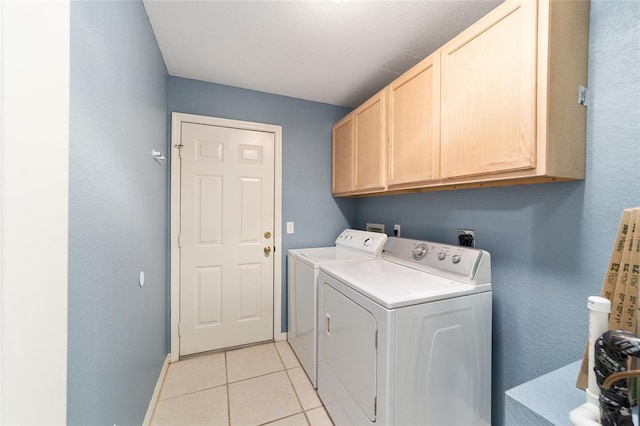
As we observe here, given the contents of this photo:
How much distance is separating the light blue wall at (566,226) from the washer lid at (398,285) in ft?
0.77

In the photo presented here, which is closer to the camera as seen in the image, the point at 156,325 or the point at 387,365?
the point at 387,365

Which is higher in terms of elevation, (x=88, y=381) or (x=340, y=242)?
(x=340, y=242)

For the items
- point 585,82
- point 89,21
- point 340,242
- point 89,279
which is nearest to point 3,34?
point 89,21

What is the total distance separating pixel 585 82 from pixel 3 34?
190 cm

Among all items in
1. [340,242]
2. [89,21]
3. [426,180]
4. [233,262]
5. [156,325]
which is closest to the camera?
[89,21]

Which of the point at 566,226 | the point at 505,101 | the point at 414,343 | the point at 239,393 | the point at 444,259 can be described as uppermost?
the point at 505,101

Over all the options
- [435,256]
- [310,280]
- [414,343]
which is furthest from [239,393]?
[435,256]

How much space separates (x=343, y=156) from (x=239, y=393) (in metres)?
2.13

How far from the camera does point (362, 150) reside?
212cm

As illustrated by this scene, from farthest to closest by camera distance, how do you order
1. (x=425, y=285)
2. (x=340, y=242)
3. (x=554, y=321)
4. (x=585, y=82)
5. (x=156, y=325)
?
(x=340, y=242), (x=156, y=325), (x=425, y=285), (x=554, y=321), (x=585, y=82)

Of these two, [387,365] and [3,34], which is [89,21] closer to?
[3,34]

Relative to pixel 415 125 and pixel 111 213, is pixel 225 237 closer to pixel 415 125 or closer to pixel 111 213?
pixel 111 213

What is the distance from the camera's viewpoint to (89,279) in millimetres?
805

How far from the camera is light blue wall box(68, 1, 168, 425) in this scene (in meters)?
0.74
